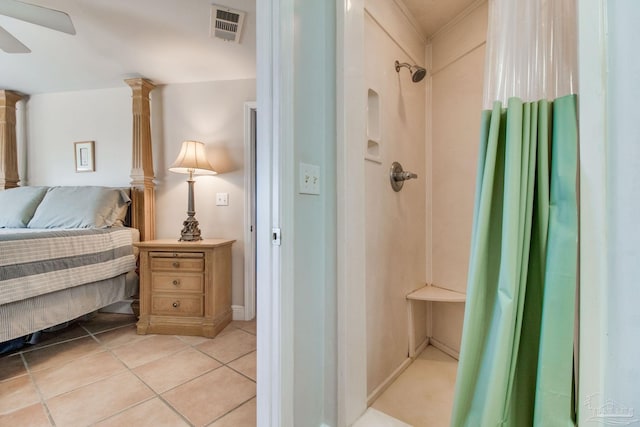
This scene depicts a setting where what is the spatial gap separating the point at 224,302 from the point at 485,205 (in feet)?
7.32

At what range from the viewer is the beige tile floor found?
1.30 metres

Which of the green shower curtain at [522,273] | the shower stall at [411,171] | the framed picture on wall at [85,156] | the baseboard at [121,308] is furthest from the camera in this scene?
the framed picture on wall at [85,156]

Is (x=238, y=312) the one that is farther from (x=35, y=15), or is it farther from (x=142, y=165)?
(x=35, y=15)

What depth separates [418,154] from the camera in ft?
5.90

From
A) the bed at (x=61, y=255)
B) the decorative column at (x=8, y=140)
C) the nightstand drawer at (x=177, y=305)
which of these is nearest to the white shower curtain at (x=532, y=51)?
the nightstand drawer at (x=177, y=305)

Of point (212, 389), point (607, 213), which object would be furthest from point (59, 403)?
point (607, 213)

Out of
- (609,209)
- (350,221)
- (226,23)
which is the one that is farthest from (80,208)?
(609,209)

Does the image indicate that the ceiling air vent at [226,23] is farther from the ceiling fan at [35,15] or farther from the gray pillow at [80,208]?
the gray pillow at [80,208]

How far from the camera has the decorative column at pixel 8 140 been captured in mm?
2811

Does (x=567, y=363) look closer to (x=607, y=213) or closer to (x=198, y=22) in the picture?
(x=607, y=213)

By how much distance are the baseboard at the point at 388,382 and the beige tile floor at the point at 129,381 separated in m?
0.57
